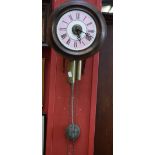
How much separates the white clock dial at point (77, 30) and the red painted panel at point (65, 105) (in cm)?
21

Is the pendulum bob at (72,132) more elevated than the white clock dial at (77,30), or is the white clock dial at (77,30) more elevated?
the white clock dial at (77,30)

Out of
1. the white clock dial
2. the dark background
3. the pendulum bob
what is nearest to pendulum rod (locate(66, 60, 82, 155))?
the pendulum bob

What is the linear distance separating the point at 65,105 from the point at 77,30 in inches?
17.5

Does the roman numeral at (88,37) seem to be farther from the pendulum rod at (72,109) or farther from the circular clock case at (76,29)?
the pendulum rod at (72,109)

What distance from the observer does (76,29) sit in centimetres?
138

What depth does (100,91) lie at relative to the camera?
1852 mm

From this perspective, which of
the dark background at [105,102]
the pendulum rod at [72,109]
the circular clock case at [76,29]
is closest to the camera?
the circular clock case at [76,29]

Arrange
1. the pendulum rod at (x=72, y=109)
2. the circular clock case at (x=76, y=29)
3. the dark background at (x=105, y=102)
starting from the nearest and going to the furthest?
the circular clock case at (x=76, y=29) < the pendulum rod at (x=72, y=109) < the dark background at (x=105, y=102)

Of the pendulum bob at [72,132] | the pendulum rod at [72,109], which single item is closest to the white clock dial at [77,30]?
the pendulum rod at [72,109]

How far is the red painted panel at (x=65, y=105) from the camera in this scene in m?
1.57

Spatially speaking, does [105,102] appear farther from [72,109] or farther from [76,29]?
[76,29]

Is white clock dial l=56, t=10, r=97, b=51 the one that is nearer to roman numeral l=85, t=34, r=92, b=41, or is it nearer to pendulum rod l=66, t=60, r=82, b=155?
roman numeral l=85, t=34, r=92, b=41
